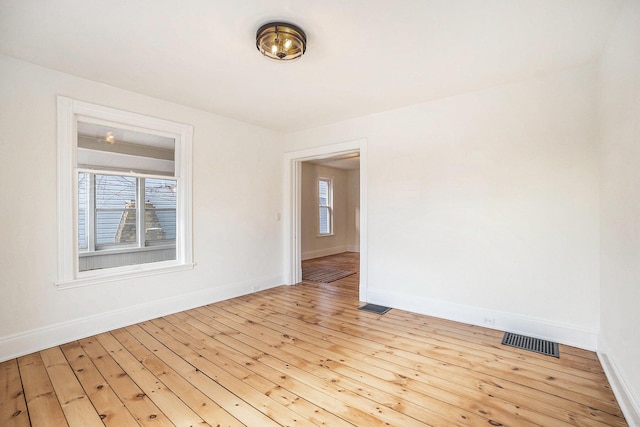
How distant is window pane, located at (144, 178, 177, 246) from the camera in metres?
3.61

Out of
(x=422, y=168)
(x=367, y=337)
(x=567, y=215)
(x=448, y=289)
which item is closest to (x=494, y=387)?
(x=367, y=337)

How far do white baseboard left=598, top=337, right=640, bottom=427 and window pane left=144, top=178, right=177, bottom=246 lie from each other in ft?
14.1

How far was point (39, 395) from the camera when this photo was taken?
6.74 ft

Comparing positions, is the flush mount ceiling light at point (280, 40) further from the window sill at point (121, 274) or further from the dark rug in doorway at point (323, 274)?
the dark rug in doorway at point (323, 274)

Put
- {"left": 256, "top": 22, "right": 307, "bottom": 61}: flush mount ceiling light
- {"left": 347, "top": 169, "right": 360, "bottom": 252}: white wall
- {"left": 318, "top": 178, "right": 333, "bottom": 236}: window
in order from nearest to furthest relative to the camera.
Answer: {"left": 256, "top": 22, "right": 307, "bottom": 61}: flush mount ceiling light → {"left": 318, "top": 178, "right": 333, "bottom": 236}: window → {"left": 347, "top": 169, "right": 360, "bottom": 252}: white wall

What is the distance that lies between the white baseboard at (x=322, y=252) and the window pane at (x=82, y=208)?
524 centimetres

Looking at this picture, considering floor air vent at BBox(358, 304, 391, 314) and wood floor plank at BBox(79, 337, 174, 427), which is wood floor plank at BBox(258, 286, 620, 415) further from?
wood floor plank at BBox(79, 337, 174, 427)

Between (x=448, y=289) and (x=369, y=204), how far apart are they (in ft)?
4.72

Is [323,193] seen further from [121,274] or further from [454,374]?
[454,374]

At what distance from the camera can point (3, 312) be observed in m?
2.54

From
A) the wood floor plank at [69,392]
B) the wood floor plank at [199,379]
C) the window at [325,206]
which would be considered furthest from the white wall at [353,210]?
the wood floor plank at [69,392]

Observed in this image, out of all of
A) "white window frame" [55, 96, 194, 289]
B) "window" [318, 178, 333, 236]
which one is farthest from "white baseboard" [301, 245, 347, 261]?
"white window frame" [55, 96, 194, 289]

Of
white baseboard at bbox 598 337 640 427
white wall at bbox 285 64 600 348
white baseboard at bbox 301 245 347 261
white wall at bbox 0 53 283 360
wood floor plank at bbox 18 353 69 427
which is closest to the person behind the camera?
white baseboard at bbox 598 337 640 427

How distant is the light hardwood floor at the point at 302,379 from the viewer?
184cm
